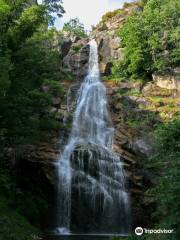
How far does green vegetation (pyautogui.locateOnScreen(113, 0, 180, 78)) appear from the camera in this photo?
3525cm

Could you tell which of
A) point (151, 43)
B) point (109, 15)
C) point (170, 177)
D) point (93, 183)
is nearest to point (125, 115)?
point (151, 43)

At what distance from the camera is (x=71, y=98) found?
32.2 meters

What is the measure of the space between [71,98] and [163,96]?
7.24 meters

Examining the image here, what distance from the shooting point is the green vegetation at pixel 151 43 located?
3525 centimetres

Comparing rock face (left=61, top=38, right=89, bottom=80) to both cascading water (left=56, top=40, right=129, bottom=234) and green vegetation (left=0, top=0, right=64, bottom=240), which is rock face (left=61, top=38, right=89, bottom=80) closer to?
cascading water (left=56, top=40, right=129, bottom=234)

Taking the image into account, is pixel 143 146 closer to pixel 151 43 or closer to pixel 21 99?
pixel 21 99

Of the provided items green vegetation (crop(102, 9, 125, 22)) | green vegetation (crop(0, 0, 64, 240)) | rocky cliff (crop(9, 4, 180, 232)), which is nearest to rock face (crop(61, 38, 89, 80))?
rocky cliff (crop(9, 4, 180, 232))

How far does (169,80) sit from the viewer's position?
3422cm

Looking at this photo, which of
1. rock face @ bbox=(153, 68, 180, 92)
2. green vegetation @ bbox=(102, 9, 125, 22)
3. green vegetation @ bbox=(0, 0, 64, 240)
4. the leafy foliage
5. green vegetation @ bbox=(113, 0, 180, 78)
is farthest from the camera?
green vegetation @ bbox=(102, 9, 125, 22)

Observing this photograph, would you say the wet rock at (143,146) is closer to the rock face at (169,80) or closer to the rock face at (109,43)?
the rock face at (169,80)

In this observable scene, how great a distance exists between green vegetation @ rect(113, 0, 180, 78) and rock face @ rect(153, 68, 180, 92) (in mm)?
588

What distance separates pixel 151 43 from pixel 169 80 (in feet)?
12.0

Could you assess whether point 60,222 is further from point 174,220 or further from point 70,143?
point 174,220

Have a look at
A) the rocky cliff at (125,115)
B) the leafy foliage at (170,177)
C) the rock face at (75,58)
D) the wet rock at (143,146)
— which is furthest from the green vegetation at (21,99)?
the rock face at (75,58)
